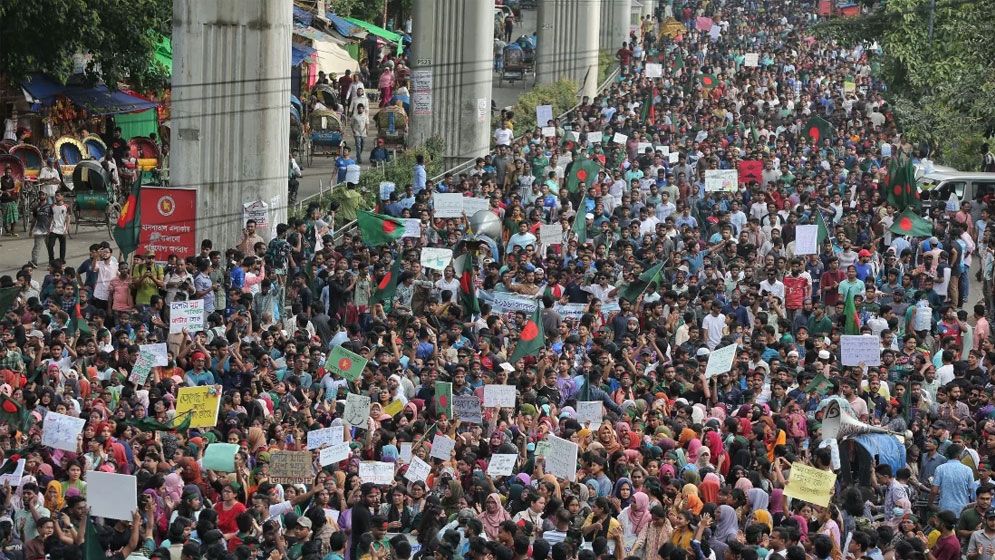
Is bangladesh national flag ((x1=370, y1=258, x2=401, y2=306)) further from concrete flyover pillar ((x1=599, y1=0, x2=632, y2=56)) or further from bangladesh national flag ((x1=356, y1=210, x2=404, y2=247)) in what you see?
concrete flyover pillar ((x1=599, y1=0, x2=632, y2=56))

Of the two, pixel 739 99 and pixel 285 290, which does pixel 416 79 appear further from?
pixel 285 290

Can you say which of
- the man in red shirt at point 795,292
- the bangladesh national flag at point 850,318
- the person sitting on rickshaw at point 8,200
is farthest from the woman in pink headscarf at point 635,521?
the person sitting on rickshaw at point 8,200

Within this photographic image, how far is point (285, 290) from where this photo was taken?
73.7 ft

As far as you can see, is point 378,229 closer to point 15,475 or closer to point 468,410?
point 468,410

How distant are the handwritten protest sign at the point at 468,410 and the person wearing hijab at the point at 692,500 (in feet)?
8.90

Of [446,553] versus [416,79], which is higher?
[416,79]

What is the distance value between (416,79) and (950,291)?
43.3ft

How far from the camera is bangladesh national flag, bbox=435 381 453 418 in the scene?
17141 mm

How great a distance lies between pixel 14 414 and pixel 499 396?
13.3 ft

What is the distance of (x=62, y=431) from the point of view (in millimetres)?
15766

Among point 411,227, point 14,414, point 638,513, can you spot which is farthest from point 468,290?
point 638,513

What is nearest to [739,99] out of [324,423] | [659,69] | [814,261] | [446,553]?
[659,69]

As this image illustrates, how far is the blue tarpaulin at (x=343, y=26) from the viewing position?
42.9m

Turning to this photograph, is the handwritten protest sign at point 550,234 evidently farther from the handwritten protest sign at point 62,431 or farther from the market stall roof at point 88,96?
the market stall roof at point 88,96
